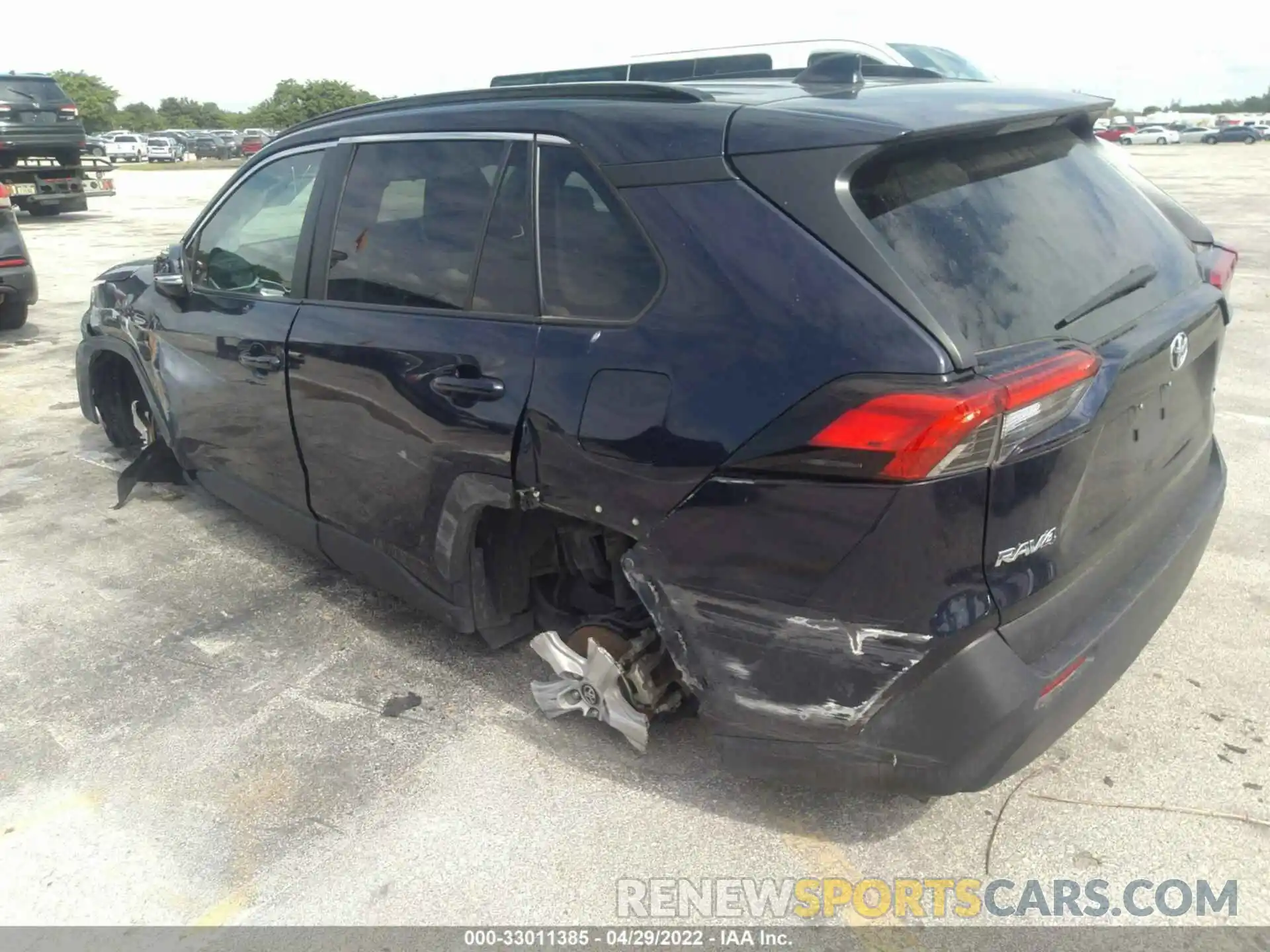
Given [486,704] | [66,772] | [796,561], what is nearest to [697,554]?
[796,561]

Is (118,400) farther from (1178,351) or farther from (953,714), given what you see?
(1178,351)

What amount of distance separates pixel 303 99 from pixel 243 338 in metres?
70.3

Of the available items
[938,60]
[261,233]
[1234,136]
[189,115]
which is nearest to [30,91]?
[938,60]

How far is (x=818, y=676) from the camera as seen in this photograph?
231 centimetres

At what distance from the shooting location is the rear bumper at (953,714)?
2.21m

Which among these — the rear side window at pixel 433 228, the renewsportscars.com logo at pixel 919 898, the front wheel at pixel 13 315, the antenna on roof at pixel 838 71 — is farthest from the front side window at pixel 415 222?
the front wheel at pixel 13 315

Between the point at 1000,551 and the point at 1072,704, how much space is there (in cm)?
51

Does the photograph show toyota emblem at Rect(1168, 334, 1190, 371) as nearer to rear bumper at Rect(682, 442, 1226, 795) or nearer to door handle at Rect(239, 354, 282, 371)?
rear bumper at Rect(682, 442, 1226, 795)

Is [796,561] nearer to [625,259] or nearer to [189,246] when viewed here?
[625,259]

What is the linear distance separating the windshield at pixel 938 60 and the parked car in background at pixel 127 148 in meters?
49.8

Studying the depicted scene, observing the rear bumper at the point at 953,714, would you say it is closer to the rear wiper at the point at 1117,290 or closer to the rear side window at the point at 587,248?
the rear wiper at the point at 1117,290

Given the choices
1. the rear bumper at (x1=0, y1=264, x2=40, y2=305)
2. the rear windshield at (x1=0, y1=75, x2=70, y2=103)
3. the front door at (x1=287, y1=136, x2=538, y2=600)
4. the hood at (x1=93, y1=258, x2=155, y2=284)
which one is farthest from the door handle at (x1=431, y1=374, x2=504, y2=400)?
the rear windshield at (x1=0, y1=75, x2=70, y2=103)

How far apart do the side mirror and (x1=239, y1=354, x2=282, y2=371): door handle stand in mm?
615

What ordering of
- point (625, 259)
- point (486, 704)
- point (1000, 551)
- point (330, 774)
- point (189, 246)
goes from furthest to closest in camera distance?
point (189, 246)
point (486, 704)
point (330, 774)
point (625, 259)
point (1000, 551)
